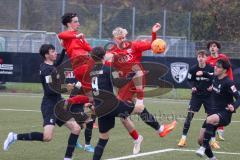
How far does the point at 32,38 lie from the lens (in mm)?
30234

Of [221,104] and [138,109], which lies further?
[138,109]

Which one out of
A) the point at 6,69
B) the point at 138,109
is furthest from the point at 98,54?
the point at 6,69

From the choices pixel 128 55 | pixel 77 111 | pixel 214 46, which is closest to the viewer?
pixel 77 111

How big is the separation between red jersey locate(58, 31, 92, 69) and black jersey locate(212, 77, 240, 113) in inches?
110

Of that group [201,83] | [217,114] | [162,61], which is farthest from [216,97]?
[162,61]

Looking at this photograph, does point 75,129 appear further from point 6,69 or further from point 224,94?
point 6,69

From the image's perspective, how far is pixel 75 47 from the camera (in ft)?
43.2

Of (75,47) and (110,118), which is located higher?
(75,47)

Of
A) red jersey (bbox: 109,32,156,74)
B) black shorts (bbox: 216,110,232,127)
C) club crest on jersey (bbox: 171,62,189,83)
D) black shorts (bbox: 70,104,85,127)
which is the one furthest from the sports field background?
club crest on jersey (bbox: 171,62,189,83)

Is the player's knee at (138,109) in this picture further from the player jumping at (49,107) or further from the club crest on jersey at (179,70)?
the club crest on jersey at (179,70)

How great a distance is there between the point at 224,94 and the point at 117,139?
3.54 m

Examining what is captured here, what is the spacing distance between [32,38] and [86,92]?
1779 centimetres

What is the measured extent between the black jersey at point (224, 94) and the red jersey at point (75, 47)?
2.78 meters

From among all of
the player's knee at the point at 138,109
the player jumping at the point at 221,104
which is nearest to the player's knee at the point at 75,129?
the player's knee at the point at 138,109
